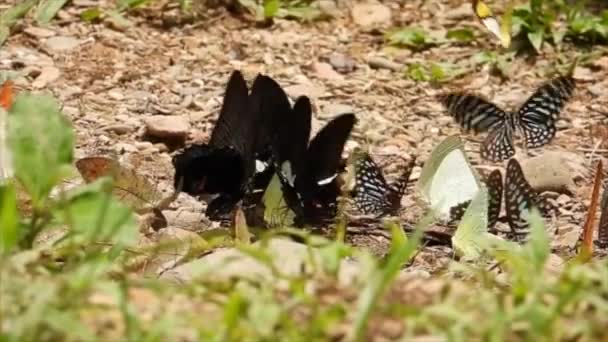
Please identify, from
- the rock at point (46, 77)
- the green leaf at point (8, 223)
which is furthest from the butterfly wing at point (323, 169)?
the green leaf at point (8, 223)

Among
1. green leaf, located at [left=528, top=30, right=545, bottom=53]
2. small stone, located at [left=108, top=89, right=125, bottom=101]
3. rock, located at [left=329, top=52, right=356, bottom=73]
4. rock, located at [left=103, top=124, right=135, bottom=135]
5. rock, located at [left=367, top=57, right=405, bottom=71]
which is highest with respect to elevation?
green leaf, located at [left=528, top=30, right=545, bottom=53]

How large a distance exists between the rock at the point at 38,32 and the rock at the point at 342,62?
1049 millimetres

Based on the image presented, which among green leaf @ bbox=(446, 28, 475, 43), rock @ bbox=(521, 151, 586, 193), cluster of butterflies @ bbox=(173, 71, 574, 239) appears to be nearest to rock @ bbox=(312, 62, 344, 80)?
green leaf @ bbox=(446, 28, 475, 43)

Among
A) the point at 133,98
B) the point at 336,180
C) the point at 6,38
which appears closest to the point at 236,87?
the point at 336,180

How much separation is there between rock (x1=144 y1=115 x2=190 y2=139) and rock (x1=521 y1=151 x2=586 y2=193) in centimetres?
110

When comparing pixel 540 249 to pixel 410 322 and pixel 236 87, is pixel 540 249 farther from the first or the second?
pixel 236 87

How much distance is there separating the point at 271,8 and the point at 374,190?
1.81 meters

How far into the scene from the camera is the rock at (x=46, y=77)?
5125 millimetres

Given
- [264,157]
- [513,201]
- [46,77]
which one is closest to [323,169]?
[264,157]

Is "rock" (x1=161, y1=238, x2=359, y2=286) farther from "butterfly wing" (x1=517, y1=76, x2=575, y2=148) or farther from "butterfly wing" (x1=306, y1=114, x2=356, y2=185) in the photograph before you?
"butterfly wing" (x1=517, y1=76, x2=575, y2=148)

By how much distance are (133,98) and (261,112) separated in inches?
51.0

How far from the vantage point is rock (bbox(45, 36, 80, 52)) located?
214 inches

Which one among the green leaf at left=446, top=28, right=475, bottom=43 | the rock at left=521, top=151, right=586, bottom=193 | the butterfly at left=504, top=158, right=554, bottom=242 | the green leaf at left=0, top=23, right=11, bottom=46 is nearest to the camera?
the butterfly at left=504, top=158, right=554, bottom=242

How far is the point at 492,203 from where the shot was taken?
4.14 metres
